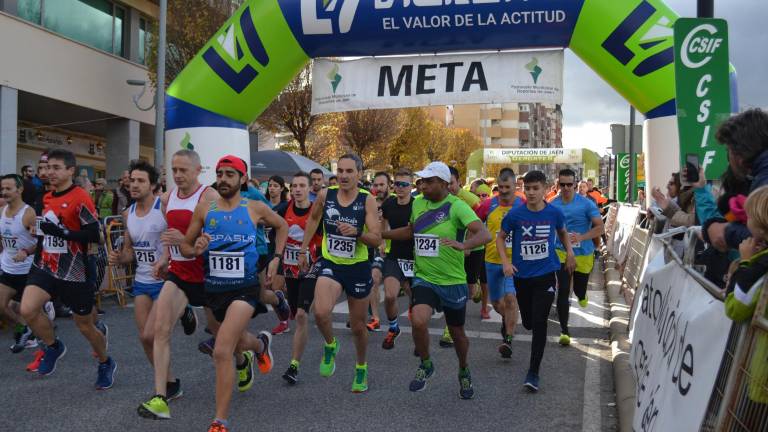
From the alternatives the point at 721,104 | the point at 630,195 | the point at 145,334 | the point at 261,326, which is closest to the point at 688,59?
the point at 721,104

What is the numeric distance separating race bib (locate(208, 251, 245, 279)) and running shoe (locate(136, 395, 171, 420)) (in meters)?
0.90

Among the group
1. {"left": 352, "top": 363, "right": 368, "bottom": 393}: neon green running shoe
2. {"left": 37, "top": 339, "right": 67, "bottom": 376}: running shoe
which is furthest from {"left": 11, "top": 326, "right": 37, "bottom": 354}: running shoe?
{"left": 352, "top": 363, "right": 368, "bottom": 393}: neon green running shoe

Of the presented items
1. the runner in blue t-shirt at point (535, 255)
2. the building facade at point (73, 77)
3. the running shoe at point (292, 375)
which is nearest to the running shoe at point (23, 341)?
the running shoe at point (292, 375)

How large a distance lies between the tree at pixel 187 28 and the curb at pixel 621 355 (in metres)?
13.9

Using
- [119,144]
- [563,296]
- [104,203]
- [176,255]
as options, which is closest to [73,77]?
[119,144]

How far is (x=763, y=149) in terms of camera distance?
3752mm

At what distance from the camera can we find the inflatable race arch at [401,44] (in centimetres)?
895

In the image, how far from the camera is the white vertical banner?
277cm

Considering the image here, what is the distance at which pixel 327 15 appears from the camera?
966 cm

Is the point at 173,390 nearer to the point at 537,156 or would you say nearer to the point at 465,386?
the point at 465,386

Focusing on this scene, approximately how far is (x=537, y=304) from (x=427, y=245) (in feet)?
3.58

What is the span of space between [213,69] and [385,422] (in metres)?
6.31

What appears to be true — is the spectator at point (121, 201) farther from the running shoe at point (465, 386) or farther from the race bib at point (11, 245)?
the running shoe at point (465, 386)

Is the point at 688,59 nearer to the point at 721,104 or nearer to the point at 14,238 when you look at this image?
the point at 721,104
